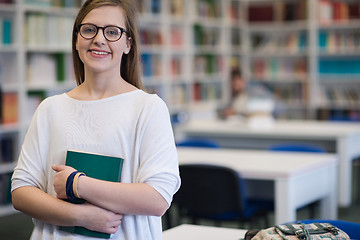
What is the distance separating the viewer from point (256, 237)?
1641 mm

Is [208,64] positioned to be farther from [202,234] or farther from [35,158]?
[35,158]

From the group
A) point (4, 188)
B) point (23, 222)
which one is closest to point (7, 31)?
point (4, 188)

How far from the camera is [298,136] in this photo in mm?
4965

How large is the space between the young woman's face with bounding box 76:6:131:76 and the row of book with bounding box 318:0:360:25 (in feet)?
24.4

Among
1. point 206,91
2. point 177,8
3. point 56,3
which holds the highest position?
point 177,8

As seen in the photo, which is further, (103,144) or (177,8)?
(177,8)

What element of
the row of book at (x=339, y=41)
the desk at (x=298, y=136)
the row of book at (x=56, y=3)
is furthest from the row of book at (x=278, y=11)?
the row of book at (x=56, y=3)

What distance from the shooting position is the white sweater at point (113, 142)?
1362 millimetres

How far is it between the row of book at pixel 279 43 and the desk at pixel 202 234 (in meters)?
7.02

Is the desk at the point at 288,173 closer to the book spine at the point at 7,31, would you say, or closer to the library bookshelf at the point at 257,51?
the book spine at the point at 7,31

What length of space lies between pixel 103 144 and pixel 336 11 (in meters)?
7.61

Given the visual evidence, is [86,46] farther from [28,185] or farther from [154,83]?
[154,83]

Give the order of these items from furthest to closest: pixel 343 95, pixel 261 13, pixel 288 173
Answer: pixel 261 13 → pixel 343 95 → pixel 288 173

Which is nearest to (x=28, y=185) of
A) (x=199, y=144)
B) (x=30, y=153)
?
(x=30, y=153)
